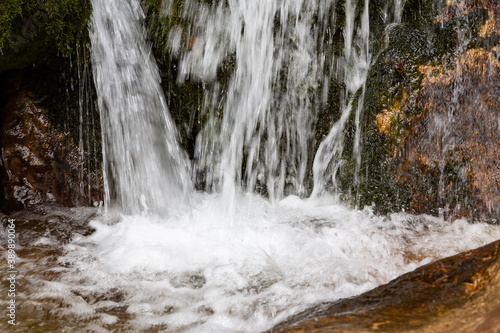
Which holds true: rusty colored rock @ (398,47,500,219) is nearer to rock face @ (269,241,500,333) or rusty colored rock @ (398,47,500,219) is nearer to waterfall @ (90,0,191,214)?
rock face @ (269,241,500,333)

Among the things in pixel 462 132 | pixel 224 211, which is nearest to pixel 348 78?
pixel 462 132

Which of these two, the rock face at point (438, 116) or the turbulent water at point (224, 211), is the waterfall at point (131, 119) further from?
the rock face at point (438, 116)

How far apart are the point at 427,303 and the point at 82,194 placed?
4.11 metres

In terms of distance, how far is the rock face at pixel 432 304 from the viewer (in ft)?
5.43

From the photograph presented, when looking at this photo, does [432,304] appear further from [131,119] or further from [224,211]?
[131,119]

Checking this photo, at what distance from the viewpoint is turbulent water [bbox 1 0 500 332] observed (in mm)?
2809

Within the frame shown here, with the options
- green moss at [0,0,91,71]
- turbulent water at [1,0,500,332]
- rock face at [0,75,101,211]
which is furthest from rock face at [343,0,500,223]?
rock face at [0,75,101,211]

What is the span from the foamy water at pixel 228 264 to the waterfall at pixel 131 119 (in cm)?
38

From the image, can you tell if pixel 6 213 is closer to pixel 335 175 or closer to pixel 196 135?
pixel 196 135

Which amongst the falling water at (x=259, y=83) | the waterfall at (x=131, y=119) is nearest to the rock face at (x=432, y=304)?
the falling water at (x=259, y=83)

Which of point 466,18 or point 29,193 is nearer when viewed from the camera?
point 466,18

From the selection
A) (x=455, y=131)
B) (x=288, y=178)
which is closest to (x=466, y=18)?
(x=455, y=131)

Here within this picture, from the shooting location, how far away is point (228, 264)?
3316mm

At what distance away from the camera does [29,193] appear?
15.5 feet
